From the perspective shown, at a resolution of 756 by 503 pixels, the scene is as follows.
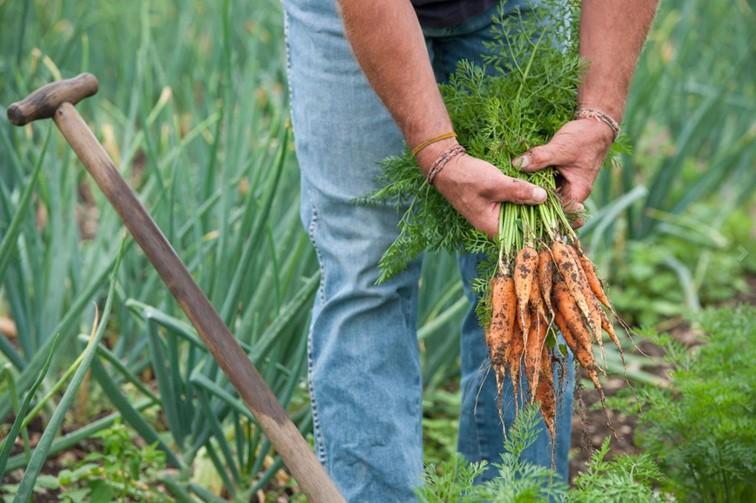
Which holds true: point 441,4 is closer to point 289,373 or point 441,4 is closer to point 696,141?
point 289,373

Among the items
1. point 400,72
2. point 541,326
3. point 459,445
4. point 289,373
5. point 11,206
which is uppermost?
point 400,72

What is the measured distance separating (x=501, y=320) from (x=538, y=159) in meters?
0.25

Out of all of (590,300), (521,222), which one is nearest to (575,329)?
(590,300)

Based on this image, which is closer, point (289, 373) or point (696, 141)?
point (289, 373)

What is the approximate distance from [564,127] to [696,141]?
2.03 m

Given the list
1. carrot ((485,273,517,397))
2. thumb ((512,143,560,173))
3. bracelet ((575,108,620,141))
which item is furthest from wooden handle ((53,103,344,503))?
bracelet ((575,108,620,141))

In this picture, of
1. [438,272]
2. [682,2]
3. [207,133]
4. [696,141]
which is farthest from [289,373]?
[682,2]

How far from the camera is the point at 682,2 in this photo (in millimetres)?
3924

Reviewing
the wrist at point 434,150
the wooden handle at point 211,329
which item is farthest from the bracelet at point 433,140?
the wooden handle at point 211,329

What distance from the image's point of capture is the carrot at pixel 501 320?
145 cm

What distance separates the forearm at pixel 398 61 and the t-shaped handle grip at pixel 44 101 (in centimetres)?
48

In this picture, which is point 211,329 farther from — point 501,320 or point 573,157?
point 573,157

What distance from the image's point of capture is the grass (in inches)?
78.0

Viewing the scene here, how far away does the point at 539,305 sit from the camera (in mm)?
1462
